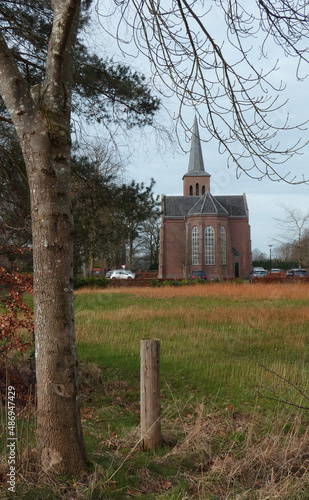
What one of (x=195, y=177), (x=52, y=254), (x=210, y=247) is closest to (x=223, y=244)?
(x=210, y=247)

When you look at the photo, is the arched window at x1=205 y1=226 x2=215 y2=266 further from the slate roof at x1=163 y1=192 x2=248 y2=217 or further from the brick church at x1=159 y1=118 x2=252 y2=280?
the slate roof at x1=163 y1=192 x2=248 y2=217

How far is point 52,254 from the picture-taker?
2.87m

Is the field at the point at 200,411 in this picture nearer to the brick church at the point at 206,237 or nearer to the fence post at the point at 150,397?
the fence post at the point at 150,397

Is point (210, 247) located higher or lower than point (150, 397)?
higher

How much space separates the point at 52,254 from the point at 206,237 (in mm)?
46583

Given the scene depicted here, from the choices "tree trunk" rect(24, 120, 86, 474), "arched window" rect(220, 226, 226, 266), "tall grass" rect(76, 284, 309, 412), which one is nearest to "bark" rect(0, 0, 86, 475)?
"tree trunk" rect(24, 120, 86, 474)

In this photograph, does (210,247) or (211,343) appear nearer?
(211,343)

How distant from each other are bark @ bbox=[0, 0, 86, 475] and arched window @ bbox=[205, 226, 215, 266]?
46.1 meters

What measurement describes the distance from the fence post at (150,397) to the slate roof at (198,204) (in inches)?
1830

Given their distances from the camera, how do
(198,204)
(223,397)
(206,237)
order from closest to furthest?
(223,397) → (206,237) → (198,204)

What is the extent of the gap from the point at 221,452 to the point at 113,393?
2.33m

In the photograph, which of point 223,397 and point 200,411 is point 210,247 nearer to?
point 223,397

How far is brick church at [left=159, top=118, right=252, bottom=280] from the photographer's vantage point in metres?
48.7

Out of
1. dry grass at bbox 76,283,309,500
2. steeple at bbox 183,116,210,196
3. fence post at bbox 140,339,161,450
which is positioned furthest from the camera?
steeple at bbox 183,116,210,196
